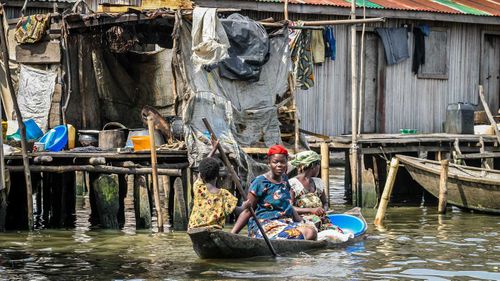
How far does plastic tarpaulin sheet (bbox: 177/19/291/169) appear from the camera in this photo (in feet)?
53.9

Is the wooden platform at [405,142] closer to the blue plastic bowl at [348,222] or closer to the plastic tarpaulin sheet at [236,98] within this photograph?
the plastic tarpaulin sheet at [236,98]

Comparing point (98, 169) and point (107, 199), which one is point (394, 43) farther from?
point (98, 169)

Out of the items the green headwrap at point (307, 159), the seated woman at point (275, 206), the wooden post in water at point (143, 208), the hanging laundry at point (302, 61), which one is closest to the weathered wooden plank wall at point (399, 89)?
the hanging laundry at point (302, 61)

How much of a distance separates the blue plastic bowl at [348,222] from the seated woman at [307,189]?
1163 millimetres

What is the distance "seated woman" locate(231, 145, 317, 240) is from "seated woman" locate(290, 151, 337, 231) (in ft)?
0.83

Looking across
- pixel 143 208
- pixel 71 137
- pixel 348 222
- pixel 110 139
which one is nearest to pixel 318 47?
pixel 110 139

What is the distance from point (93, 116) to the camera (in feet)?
62.0

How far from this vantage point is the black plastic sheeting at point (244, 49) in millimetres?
17000

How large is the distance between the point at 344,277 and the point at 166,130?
5.85 metres

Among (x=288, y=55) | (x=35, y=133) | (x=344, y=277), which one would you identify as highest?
(x=288, y=55)

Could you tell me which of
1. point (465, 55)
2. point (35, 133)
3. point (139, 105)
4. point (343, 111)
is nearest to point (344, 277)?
point (35, 133)

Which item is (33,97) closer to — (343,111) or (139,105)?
(139,105)

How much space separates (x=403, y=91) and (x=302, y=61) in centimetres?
555

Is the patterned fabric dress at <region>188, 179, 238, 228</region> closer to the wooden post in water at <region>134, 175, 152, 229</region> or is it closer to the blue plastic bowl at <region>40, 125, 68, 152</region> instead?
the wooden post in water at <region>134, 175, 152, 229</region>
